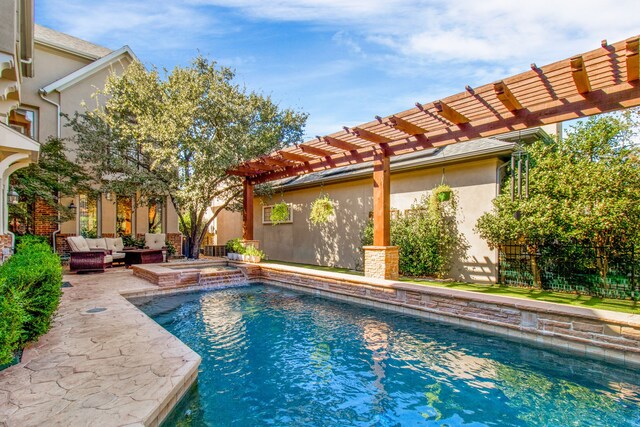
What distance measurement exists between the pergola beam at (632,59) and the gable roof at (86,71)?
16.0 m

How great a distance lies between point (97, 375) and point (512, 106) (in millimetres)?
7871

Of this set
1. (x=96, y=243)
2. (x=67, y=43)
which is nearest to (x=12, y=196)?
(x=96, y=243)

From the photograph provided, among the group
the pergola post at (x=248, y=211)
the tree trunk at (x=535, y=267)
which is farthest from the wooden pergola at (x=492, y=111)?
the pergola post at (x=248, y=211)

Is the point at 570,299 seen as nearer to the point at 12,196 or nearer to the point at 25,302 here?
the point at 25,302

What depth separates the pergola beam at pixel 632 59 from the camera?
4.46m

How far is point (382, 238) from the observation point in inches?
348

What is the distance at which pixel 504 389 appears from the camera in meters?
4.03

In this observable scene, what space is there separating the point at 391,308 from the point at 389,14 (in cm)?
744

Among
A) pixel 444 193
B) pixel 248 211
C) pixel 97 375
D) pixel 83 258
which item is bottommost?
pixel 97 375

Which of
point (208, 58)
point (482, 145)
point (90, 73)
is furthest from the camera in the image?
point (90, 73)

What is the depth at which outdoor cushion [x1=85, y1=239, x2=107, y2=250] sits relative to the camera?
12.8 metres

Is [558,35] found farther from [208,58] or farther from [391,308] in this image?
[208,58]

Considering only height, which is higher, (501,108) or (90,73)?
(90,73)

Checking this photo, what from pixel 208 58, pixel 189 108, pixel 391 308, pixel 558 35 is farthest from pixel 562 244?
pixel 208 58
